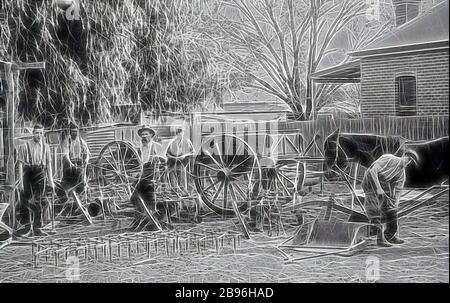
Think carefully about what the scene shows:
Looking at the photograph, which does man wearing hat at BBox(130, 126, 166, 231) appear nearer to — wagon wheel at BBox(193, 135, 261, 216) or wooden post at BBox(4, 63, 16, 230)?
wagon wheel at BBox(193, 135, 261, 216)

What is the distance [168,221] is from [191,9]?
1936 millimetres

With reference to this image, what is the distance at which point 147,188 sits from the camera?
515cm

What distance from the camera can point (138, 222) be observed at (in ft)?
17.0

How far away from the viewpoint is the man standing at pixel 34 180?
205 inches

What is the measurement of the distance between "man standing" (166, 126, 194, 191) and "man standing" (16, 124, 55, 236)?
113cm

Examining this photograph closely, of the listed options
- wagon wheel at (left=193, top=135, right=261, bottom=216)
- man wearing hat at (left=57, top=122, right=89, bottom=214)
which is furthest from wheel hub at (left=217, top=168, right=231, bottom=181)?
man wearing hat at (left=57, top=122, right=89, bottom=214)

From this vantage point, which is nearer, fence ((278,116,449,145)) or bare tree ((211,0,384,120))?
fence ((278,116,449,145))

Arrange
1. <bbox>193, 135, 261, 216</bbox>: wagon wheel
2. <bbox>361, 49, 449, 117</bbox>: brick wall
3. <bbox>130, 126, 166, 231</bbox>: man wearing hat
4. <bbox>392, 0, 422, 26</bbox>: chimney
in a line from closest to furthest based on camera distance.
Answer: <bbox>361, 49, 449, 117</bbox>: brick wall
<bbox>392, 0, 422, 26</bbox>: chimney
<bbox>193, 135, 261, 216</bbox>: wagon wheel
<bbox>130, 126, 166, 231</bbox>: man wearing hat

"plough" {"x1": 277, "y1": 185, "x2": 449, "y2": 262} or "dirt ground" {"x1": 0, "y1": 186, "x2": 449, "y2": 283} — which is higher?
"plough" {"x1": 277, "y1": 185, "x2": 449, "y2": 262}

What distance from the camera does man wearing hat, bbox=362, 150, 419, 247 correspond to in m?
4.81

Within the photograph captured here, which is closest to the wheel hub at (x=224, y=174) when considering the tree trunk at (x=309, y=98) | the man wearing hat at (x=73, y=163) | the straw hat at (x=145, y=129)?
the straw hat at (x=145, y=129)

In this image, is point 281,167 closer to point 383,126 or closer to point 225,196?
point 225,196
